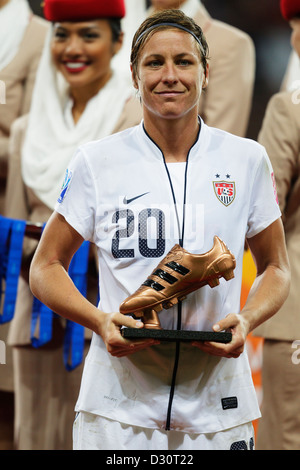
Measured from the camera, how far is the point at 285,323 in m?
2.53

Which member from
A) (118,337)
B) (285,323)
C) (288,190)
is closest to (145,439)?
(118,337)

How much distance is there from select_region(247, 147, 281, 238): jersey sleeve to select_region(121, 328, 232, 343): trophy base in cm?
30

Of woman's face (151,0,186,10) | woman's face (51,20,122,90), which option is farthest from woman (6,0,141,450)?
woman's face (151,0,186,10)

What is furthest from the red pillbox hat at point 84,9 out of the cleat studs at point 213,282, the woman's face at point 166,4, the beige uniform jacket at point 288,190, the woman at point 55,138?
the cleat studs at point 213,282

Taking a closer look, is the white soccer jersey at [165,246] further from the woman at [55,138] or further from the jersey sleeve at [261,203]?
the woman at [55,138]

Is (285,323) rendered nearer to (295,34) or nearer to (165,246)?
(295,34)

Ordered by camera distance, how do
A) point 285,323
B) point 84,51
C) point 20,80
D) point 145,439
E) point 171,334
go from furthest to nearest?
point 20,80, point 84,51, point 285,323, point 145,439, point 171,334

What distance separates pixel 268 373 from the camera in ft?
8.50

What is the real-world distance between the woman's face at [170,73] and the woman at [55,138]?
1.31 m

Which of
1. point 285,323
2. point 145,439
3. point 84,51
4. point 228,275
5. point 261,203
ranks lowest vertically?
point 285,323

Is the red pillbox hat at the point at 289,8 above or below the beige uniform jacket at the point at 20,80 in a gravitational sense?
above

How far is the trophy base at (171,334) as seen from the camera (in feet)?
4.14

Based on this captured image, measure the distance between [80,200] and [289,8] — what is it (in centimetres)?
158

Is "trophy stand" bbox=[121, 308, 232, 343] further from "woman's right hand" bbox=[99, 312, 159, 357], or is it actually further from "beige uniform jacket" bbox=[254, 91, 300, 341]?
"beige uniform jacket" bbox=[254, 91, 300, 341]
